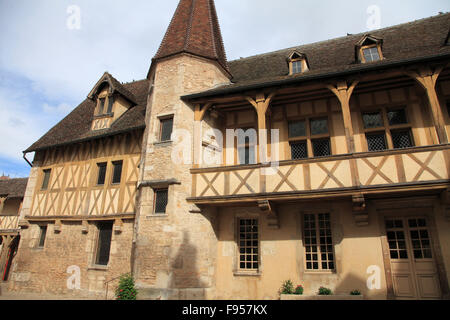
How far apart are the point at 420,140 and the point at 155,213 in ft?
23.5

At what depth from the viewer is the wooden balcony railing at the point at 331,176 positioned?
Result: 6.21 m

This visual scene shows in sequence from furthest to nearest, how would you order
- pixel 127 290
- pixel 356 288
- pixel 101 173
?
1. pixel 101 173
2. pixel 127 290
3. pixel 356 288

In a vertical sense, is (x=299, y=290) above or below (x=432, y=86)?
below

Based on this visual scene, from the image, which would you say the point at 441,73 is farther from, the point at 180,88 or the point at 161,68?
the point at 161,68

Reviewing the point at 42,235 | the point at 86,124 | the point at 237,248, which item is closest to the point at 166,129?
the point at 237,248

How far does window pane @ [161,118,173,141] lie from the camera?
885 centimetres

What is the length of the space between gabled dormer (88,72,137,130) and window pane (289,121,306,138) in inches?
269

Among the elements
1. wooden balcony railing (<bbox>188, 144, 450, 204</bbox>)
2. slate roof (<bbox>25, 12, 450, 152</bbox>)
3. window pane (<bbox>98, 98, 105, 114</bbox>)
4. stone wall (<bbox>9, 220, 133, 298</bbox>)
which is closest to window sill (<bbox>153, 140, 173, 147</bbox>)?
wooden balcony railing (<bbox>188, 144, 450, 204</bbox>)

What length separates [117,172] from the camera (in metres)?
10.5

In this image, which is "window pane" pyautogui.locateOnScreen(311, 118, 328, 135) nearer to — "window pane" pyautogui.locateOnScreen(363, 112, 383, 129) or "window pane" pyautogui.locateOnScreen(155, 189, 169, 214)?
"window pane" pyautogui.locateOnScreen(363, 112, 383, 129)

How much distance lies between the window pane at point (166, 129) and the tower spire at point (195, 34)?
2323 millimetres

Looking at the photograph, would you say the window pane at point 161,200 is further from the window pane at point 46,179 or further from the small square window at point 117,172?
the window pane at point 46,179

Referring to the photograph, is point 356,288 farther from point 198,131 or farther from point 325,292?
point 198,131

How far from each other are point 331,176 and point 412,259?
2.82 m
